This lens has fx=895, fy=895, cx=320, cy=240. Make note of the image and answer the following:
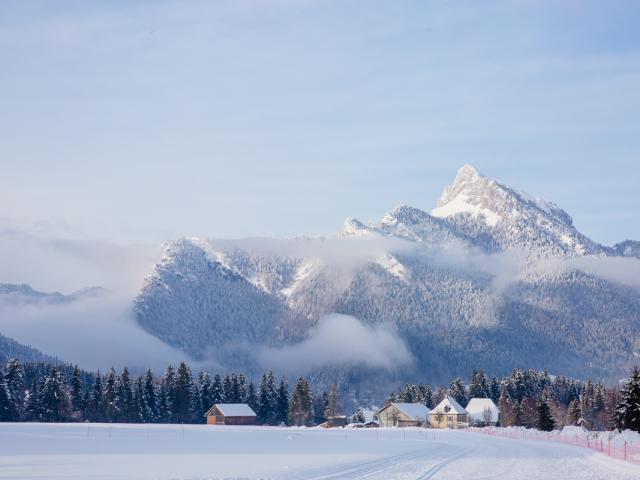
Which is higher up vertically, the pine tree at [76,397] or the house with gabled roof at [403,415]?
the pine tree at [76,397]

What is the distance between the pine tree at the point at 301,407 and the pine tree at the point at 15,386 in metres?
48.0

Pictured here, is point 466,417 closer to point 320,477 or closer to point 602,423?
point 602,423

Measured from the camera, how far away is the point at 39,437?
8356 centimetres

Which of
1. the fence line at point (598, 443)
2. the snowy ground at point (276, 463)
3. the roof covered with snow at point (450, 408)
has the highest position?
the roof covered with snow at point (450, 408)

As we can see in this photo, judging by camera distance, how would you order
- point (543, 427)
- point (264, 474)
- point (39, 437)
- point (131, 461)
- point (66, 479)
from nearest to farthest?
point (66, 479) < point (264, 474) < point (131, 461) < point (39, 437) < point (543, 427)

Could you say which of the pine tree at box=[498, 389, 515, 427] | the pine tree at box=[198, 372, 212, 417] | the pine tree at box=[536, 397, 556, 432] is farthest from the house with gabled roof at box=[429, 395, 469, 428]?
the pine tree at box=[198, 372, 212, 417]

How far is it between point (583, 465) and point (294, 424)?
366 feet

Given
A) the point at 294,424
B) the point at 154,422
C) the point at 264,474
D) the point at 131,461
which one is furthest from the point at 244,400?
the point at 264,474

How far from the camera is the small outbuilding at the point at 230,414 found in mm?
150750

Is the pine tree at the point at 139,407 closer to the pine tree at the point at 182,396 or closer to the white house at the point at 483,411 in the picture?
the pine tree at the point at 182,396

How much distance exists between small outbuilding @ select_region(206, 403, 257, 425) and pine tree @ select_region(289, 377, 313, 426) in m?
8.45

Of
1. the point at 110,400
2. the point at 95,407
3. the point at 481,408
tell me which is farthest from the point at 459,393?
the point at 95,407

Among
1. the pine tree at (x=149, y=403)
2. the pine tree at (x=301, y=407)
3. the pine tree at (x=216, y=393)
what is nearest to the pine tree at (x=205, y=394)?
the pine tree at (x=216, y=393)

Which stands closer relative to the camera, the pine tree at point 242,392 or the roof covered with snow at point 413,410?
the pine tree at point 242,392
